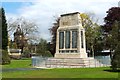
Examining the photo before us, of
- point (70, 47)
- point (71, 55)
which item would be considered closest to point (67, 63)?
point (71, 55)

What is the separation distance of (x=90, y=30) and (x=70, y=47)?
25.5 meters

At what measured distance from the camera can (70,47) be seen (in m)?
40.1

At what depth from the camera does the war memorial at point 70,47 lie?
37.9m

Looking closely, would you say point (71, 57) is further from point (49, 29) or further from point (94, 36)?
point (49, 29)

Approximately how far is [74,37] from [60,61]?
14.5 ft

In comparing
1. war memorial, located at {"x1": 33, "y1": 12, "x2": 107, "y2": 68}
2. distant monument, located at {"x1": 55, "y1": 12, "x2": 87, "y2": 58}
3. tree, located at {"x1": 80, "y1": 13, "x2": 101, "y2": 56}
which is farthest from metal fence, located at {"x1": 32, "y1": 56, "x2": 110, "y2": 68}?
tree, located at {"x1": 80, "y1": 13, "x2": 101, "y2": 56}

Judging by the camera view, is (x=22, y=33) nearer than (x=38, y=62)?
No

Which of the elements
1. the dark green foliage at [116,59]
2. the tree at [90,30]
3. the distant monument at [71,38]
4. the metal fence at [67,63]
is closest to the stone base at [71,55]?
the distant monument at [71,38]

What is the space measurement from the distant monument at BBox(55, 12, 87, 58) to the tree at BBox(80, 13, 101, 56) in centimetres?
2288

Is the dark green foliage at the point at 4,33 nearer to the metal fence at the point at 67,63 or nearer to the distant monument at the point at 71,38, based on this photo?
the distant monument at the point at 71,38

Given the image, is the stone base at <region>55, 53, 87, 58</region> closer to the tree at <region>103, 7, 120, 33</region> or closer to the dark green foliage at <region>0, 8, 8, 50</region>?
the dark green foliage at <region>0, 8, 8, 50</region>

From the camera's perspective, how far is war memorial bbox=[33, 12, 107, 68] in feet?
124

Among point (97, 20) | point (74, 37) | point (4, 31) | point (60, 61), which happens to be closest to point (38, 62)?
point (60, 61)

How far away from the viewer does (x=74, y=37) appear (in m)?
40.2
